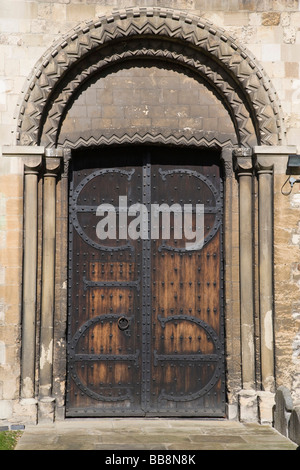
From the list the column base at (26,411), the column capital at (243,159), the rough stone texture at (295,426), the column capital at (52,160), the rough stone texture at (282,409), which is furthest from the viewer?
the column capital at (243,159)

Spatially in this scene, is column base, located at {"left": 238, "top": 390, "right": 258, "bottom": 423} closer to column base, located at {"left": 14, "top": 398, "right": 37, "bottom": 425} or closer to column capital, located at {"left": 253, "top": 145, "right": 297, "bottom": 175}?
column base, located at {"left": 14, "top": 398, "right": 37, "bottom": 425}

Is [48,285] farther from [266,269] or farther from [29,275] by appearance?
[266,269]

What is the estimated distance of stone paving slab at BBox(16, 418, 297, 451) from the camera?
20.0ft

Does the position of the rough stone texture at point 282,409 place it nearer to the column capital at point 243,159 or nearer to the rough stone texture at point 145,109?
the column capital at point 243,159

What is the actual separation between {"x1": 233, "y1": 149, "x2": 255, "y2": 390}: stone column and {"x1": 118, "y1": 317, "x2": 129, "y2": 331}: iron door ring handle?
123 centimetres

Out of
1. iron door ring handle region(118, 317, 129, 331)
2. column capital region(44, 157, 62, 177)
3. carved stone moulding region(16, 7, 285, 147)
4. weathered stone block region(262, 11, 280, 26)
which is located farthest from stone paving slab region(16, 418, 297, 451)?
weathered stone block region(262, 11, 280, 26)

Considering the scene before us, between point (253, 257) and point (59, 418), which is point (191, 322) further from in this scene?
point (59, 418)

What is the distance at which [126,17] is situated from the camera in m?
7.32

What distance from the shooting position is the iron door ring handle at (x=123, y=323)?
7516mm

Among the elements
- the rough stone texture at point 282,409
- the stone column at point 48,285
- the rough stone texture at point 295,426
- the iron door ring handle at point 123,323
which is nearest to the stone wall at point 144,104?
the stone column at point 48,285

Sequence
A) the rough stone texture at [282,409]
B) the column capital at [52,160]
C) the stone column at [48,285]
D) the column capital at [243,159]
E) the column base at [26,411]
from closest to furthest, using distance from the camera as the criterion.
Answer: the rough stone texture at [282,409] → the column base at [26,411] → the stone column at [48,285] → the column capital at [52,160] → the column capital at [243,159]

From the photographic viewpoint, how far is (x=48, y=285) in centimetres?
724

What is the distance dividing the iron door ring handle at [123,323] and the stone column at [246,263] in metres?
1.23

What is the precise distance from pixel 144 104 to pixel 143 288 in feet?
6.49
